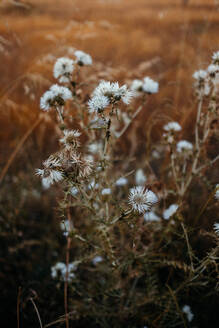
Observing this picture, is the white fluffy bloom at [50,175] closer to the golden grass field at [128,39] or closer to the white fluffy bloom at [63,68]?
the white fluffy bloom at [63,68]

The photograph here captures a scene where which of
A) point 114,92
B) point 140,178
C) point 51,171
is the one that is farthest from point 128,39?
point 51,171

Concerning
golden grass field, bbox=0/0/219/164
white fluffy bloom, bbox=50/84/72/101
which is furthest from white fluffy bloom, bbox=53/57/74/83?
golden grass field, bbox=0/0/219/164

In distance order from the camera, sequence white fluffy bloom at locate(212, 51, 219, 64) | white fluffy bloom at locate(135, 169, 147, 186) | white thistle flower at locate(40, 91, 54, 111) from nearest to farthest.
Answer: white thistle flower at locate(40, 91, 54, 111) → white fluffy bloom at locate(212, 51, 219, 64) → white fluffy bloom at locate(135, 169, 147, 186)

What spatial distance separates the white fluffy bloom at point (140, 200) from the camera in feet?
2.79

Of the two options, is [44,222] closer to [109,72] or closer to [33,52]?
[109,72]

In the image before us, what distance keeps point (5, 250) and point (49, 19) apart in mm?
4005

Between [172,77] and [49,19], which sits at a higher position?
[49,19]

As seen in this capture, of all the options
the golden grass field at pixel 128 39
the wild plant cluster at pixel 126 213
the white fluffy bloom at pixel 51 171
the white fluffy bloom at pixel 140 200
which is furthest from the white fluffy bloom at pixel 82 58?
the golden grass field at pixel 128 39

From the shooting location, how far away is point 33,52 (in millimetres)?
3914

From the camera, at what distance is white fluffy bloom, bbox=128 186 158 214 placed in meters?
0.85

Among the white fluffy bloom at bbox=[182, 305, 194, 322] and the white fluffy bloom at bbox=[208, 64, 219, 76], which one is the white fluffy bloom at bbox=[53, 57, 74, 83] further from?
the white fluffy bloom at bbox=[182, 305, 194, 322]

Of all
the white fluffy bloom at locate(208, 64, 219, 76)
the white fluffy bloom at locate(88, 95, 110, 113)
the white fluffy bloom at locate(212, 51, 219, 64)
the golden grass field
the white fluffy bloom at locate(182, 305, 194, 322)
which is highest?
the golden grass field

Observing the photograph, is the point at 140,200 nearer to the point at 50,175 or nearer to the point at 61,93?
the point at 50,175

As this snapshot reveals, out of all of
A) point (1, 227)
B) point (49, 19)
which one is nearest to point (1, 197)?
point (1, 227)
